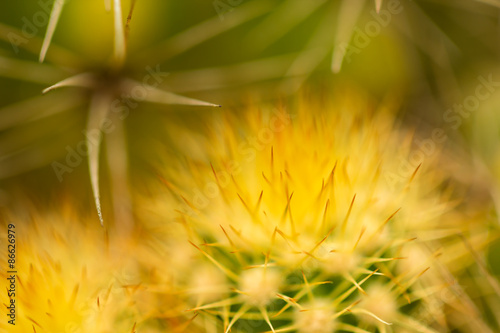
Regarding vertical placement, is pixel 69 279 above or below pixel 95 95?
below

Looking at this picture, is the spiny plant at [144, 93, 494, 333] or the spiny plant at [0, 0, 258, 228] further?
the spiny plant at [0, 0, 258, 228]

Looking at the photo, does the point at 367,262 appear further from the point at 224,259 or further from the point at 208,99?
the point at 208,99

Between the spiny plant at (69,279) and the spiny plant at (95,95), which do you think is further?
the spiny plant at (95,95)

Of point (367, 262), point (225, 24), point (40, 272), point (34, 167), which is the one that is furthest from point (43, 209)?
point (367, 262)

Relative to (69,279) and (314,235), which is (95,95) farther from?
(314,235)

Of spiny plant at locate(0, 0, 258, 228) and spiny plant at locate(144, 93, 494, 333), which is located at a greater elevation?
spiny plant at locate(0, 0, 258, 228)

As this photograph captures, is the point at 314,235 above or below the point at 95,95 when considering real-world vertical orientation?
below

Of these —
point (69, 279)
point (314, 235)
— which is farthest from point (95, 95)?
point (314, 235)

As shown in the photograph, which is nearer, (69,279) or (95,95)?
(69,279)

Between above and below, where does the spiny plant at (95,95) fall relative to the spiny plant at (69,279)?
above
